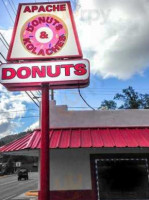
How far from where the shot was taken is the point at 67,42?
10.9 m

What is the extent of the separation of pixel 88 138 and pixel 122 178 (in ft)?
8.13

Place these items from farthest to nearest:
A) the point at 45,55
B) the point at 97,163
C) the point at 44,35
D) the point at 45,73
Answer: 1. the point at 97,163
2. the point at 44,35
3. the point at 45,55
4. the point at 45,73

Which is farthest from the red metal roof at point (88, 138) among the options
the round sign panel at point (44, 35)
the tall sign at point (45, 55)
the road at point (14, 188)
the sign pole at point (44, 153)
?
the road at point (14, 188)

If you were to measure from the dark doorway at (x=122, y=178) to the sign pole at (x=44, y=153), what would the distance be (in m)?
3.83

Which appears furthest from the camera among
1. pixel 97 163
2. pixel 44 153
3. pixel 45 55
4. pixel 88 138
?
pixel 97 163

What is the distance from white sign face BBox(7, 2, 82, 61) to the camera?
10.8 metres

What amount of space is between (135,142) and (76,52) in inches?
169

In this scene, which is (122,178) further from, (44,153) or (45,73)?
(45,73)

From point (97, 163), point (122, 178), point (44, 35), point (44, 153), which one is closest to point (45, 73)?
point (44, 35)

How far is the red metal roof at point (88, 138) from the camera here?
11791 mm

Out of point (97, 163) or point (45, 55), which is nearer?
point (45, 55)

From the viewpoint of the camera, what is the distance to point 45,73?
10.5m

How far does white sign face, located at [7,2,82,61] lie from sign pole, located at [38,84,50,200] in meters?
1.36

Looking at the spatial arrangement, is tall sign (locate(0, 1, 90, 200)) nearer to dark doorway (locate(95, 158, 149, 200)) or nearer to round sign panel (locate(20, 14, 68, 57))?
round sign panel (locate(20, 14, 68, 57))
